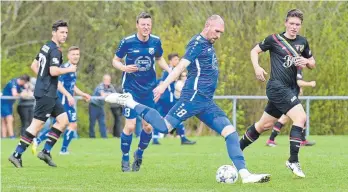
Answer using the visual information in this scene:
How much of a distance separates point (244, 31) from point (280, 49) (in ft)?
56.7

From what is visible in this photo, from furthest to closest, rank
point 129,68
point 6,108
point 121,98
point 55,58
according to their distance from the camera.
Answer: point 6,108, point 55,58, point 129,68, point 121,98

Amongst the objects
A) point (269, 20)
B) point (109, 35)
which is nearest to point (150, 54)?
point (269, 20)

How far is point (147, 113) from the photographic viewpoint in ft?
38.2

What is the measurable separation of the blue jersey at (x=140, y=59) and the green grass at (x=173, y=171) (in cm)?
124

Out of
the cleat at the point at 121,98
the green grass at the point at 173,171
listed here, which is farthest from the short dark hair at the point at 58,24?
the cleat at the point at 121,98

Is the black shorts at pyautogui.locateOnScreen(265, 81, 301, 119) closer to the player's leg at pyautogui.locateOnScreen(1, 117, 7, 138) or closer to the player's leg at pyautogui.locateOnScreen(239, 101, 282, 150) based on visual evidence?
the player's leg at pyautogui.locateOnScreen(239, 101, 282, 150)

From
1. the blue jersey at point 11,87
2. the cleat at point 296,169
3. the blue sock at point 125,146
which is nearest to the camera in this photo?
the cleat at point 296,169

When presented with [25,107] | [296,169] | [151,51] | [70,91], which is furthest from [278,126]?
[25,107]

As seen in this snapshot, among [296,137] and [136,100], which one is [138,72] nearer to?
[136,100]

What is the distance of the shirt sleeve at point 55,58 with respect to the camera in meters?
14.6

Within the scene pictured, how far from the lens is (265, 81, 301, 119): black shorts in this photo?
12461mm

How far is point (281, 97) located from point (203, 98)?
1486 millimetres

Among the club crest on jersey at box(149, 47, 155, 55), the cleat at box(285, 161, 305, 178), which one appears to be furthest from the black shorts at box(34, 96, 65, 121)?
the cleat at box(285, 161, 305, 178)

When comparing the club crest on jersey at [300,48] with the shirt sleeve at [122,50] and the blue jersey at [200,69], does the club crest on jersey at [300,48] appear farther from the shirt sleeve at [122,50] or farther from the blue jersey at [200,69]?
the shirt sleeve at [122,50]
